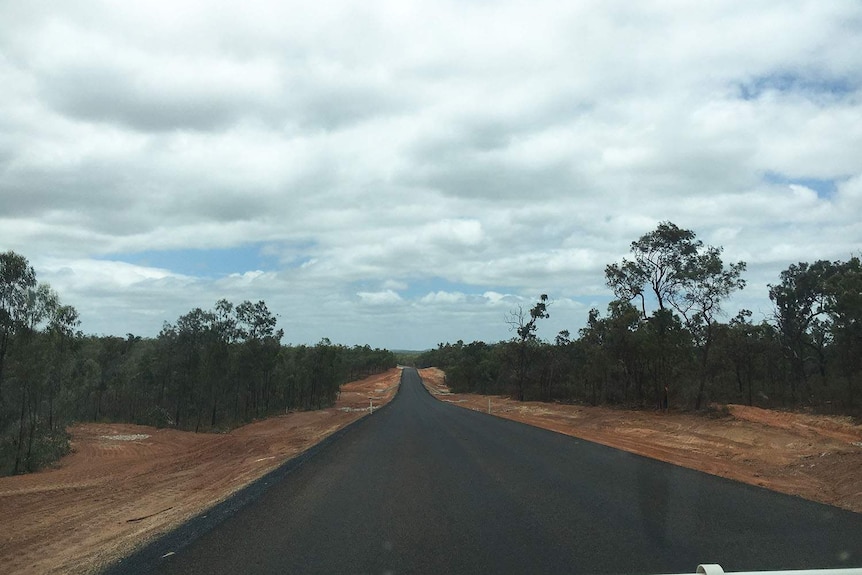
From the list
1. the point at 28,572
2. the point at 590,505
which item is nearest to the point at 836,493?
the point at 590,505

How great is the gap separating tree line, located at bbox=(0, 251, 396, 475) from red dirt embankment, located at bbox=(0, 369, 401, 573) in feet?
12.7

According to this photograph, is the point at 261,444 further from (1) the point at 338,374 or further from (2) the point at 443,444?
(1) the point at 338,374

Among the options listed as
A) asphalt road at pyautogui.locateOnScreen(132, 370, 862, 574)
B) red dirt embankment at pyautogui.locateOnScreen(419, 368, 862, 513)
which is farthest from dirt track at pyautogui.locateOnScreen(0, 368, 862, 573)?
asphalt road at pyautogui.locateOnScreen(132, 370, 862, 574)

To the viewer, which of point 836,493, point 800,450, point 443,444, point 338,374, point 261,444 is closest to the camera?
point 836,493

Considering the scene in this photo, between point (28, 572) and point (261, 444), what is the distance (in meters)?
18.4

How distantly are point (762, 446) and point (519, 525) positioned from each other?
1460cm

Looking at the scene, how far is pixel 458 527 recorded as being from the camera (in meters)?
8.61

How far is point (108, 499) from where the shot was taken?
1459 centimetres

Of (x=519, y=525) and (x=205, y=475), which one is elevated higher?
(x=519, y=525)

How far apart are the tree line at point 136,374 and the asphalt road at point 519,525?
60.7ft

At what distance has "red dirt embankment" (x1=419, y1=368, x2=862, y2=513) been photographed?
12797mm

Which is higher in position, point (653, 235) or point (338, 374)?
point (653, 235)

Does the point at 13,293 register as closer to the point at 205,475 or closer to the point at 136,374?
the point at 205,475

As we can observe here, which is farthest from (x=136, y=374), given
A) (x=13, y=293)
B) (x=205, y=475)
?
(x=205, y=475)
